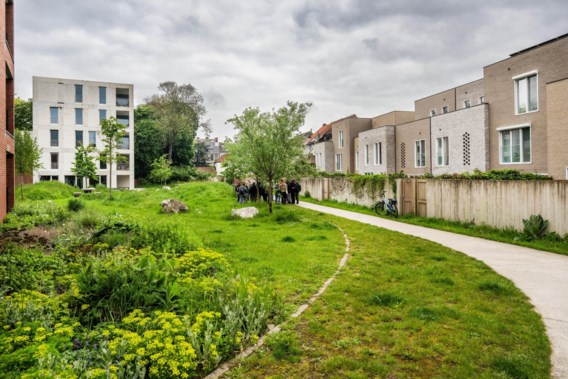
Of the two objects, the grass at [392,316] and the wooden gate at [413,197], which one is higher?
the wooden gate at [413,197]

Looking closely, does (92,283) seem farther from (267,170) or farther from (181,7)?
(267,170)

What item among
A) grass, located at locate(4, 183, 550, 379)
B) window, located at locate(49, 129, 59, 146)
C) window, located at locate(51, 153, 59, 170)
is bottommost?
grass, located at locate(4, 183, 550, 379)

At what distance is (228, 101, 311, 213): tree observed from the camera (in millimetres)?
18203

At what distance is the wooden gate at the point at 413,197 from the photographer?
54.7ft

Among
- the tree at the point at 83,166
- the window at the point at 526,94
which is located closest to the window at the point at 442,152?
the window at the point at 526,94

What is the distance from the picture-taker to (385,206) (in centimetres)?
1872

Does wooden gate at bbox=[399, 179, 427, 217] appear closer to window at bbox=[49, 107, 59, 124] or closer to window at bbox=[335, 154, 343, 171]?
window at bbox=[335, 154, 343, 171]

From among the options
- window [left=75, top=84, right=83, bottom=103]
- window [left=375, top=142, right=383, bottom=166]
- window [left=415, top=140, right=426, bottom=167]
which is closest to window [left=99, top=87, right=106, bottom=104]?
window [left=75, top=84, right=83, bottom=103]

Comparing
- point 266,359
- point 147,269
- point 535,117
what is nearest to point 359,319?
point 266,359

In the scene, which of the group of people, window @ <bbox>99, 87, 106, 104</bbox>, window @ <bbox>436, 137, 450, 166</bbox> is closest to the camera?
the group of people

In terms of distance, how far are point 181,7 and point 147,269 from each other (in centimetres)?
977

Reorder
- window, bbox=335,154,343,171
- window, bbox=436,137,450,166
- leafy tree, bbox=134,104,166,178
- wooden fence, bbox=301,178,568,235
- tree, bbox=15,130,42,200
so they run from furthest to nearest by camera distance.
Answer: leafy tree, bbox=134,104,166,178
window, bbox=335,154,343,171
window, bbox=436,137,450,166
tree, bbox=15,130,42,200
wooden fence, bbox=301,178,568,235

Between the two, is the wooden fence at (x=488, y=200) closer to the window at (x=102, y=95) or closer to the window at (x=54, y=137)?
the window at (x=102, y=95)

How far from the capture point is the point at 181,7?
12.1m
